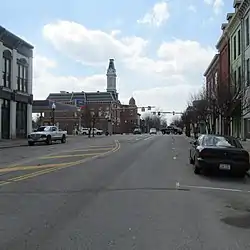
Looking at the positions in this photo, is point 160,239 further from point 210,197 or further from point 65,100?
point 65,100

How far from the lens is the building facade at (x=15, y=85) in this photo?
43438mm

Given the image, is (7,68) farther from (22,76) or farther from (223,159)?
(223,159)

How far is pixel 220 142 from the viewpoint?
15.6 m

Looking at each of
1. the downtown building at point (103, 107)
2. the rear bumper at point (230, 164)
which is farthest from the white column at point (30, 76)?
the downtown building at point (103, 107)

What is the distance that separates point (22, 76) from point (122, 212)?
4257 cm

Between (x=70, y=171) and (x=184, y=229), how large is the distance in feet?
30.2

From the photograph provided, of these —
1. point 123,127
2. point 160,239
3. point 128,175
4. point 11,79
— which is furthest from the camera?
point 123,127

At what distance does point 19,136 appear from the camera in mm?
47750

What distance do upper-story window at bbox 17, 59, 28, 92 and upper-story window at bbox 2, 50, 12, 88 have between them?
2.37 meters

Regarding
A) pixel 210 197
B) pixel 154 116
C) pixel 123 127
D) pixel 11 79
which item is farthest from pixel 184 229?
pixel 154 116

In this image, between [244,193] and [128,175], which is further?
[128,175]

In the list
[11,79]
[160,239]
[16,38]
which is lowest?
[160,239]

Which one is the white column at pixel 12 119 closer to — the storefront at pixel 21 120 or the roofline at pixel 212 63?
the storefront at pixel 21 120

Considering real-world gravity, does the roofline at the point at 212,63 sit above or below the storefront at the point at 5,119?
above
